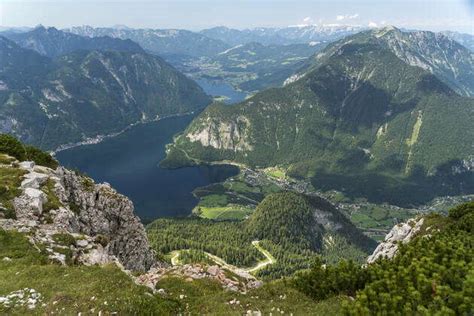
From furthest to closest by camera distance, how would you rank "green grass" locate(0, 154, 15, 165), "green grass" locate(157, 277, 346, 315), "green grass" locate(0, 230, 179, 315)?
"green grass" locate(0, 154, 15, 165), "green grass" locate(157, 277, 346, 315), "green grass" locate(0, 230, 179, 315)

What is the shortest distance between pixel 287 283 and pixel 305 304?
274 inches

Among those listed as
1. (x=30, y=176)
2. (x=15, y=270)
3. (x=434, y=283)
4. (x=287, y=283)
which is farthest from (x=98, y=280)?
(x=30, y=176)

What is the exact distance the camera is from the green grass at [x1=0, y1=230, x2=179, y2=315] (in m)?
37.8

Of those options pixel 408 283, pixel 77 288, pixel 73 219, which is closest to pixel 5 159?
pixel 73 219

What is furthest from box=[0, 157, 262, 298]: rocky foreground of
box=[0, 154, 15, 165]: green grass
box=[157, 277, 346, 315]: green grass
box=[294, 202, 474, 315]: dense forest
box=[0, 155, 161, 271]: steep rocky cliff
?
box=[294, 202, 474, 315]: dense forest

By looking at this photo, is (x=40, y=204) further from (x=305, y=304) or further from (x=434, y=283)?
(x=434, y=283)

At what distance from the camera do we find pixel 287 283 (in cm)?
4906

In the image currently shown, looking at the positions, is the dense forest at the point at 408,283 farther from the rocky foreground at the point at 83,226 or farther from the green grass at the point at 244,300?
the rocky foreground at the point at 83,226

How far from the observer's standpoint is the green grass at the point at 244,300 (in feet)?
132

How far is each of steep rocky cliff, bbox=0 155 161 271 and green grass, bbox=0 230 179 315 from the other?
25.3 ft

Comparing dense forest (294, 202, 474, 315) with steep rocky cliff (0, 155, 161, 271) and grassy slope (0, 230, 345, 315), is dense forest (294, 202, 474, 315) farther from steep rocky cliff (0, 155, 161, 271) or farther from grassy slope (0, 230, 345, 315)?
steep rocky cliff (0, 155, 161, 271)

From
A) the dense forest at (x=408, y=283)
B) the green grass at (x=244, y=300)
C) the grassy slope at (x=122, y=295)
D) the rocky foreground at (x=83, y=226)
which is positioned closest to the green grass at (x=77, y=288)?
the grassy slope at (x=122, y=295)

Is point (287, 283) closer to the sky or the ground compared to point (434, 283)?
closer to the ground

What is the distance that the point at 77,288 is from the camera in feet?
136
